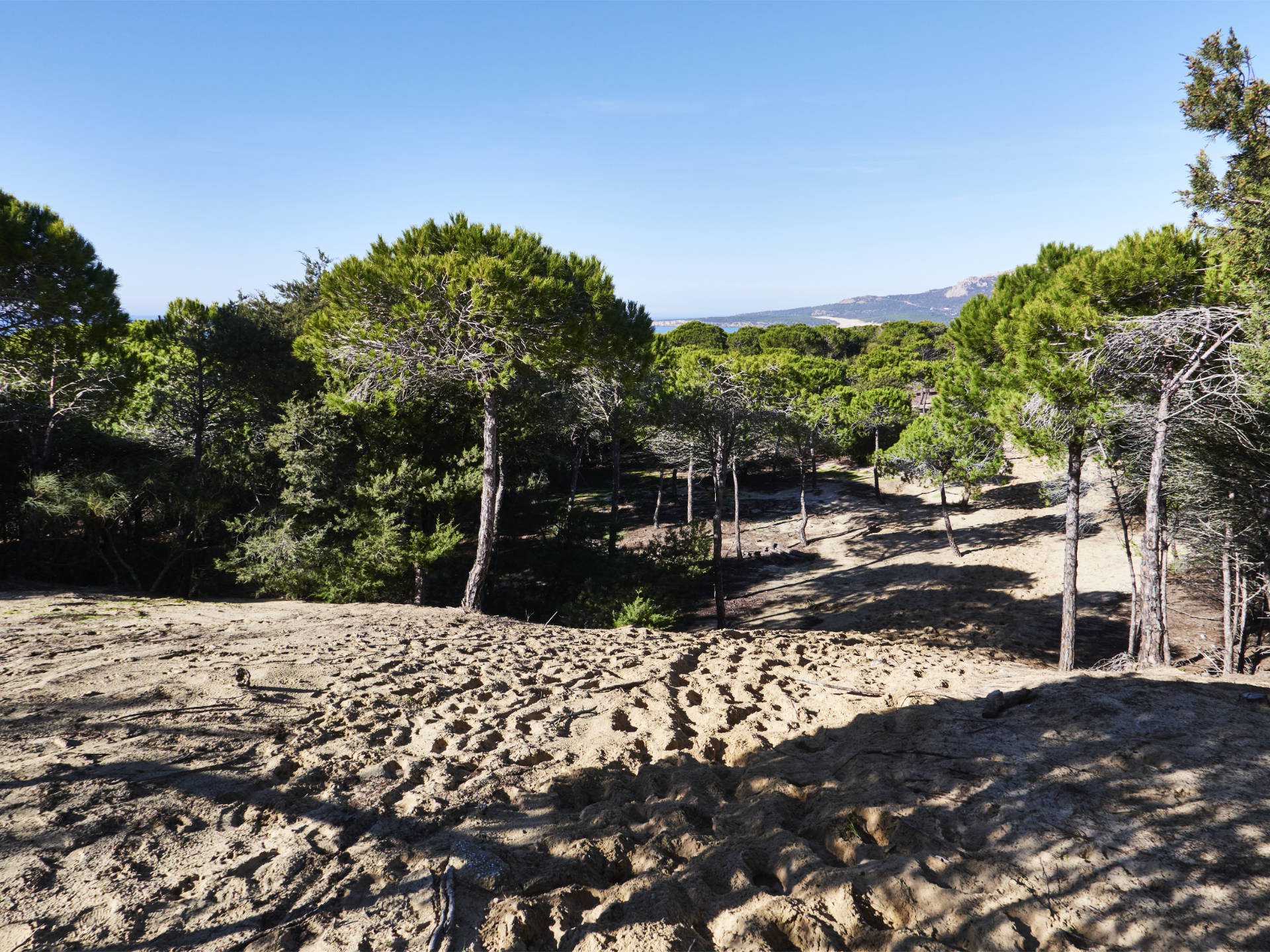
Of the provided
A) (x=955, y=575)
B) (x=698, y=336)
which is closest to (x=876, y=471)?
(x=955, y=575)

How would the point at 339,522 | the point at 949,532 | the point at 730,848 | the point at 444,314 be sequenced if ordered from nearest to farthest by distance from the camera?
1. the point at 730,848
2. the point at 444,314
3. the point at 339,522
4. the point at 949,532

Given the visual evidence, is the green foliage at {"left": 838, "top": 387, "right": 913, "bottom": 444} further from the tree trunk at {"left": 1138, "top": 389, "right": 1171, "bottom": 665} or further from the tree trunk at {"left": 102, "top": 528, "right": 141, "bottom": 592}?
the tree trunk at {"left": 102, "top": 528, "right": 141, "bottom": 592}

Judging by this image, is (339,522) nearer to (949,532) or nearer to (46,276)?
(46,276)

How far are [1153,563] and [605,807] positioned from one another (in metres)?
10.8

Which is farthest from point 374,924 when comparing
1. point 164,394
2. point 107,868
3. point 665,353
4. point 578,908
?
point 665,353

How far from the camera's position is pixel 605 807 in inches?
151

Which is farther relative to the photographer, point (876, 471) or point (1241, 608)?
point (876, 471)

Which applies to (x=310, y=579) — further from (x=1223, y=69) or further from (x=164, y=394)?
(x=1223, y=69)

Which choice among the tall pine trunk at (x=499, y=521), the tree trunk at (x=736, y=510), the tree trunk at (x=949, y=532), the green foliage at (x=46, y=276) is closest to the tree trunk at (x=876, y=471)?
the tree trunk at (x=949, y=532)

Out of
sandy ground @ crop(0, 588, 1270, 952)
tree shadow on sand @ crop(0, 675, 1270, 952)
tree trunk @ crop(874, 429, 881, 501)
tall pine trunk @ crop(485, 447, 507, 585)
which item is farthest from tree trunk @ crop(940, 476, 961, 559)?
tree shadow on sand @ crop(0, 675, 1270, 952)

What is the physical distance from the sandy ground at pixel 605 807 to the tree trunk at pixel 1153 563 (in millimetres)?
4914

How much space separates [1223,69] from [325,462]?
1810 cm

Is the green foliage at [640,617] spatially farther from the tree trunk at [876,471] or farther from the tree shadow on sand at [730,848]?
the tree trunk at [876,471]

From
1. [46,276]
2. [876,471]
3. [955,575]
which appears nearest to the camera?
[46,276]
